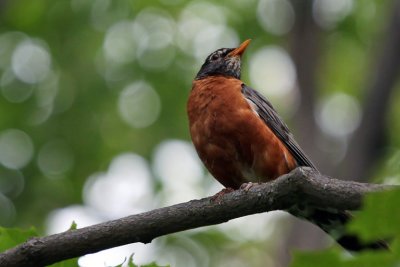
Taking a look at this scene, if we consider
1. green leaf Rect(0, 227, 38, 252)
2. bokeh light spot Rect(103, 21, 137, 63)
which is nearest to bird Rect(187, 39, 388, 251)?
green leaf Rect(0, 227, 38, 252)

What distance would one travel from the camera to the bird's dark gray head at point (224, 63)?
6848mm

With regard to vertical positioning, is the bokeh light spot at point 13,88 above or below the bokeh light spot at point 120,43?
below

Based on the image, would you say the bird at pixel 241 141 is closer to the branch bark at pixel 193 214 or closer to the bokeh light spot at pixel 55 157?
the branch bark at pixel 193 214

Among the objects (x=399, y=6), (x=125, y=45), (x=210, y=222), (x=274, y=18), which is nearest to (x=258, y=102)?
(x=210, y=222)

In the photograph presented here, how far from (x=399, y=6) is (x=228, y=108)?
4.26 m

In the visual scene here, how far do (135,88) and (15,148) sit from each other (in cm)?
251

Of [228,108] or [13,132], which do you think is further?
[13,132]

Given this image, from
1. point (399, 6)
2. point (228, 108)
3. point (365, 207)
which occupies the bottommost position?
point (365, 207)

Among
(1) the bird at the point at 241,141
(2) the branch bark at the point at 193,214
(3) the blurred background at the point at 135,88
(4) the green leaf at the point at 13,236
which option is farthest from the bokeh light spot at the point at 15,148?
(2) the branch bark at the point at 193,214

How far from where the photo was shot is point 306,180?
11.7 feet

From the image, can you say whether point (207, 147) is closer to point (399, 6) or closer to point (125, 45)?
point (399, 6)

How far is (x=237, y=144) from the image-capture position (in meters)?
5.43

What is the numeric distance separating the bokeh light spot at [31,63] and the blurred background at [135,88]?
21 millimetres

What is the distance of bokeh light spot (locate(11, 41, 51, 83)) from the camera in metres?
11.9
